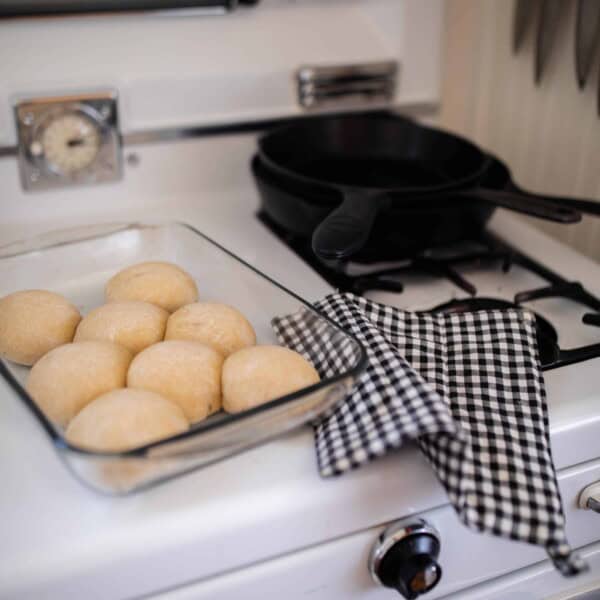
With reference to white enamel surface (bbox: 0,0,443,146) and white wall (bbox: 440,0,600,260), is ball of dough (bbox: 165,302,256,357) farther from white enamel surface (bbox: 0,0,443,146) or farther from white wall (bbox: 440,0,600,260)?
white wall (bbox: 440,0,600,260)

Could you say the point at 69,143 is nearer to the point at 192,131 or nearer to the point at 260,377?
the point at 192,131

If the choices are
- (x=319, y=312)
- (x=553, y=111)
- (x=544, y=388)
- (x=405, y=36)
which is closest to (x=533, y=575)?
(x=544, y=388)

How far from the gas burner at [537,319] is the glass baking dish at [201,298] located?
16 centimetres

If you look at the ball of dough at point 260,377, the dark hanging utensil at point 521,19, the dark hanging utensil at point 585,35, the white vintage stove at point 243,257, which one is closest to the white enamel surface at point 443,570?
the white vintage stove at point 243,257

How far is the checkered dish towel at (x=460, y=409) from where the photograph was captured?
1.43 ft

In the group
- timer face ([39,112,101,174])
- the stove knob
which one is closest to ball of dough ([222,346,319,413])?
the stove knob

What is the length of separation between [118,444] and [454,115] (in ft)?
2.39

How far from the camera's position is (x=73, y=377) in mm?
479

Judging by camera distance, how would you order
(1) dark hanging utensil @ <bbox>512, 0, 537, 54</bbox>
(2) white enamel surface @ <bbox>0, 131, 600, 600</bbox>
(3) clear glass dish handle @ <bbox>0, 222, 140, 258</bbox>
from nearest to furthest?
(2) white enamel surface @ <bbox>0, 131, 600, 600</bbox> < (3) clear glass dish handle @ <bbox>0, 222, 140, 258</bbox> < (1) dark hanging utensil @ <bbox>512, 0, 537, 54</bbox>

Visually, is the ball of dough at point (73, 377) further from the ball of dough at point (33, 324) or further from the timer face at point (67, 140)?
the timer face at point (67, 140)

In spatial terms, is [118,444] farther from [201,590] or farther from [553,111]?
[553,111]

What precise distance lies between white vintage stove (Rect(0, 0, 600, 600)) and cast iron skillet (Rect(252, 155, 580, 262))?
0.13 feet

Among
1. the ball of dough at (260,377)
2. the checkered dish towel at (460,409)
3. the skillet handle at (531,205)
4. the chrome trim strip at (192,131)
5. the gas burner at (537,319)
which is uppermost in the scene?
the chrome trim strip at (192,131)

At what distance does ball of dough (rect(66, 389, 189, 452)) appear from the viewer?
427 millimetres
